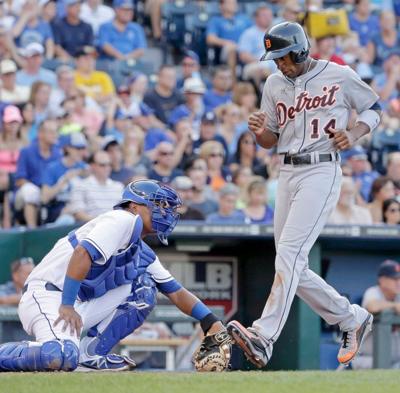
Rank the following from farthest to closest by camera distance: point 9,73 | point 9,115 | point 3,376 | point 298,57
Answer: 1. point 9,73
2. point 9,115
3. point 298,57
4. point 3,376

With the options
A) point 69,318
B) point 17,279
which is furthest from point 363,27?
point 69,318

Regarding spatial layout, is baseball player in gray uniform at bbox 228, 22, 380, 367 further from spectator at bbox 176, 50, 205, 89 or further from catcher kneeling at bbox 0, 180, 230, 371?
spectator at bbox 176, 50, 205, 89

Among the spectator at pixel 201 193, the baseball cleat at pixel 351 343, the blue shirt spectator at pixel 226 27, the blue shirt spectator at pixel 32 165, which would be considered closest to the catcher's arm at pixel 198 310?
the baseball cleat at pixel 351 343

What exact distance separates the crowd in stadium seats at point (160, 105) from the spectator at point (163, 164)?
0.6 inches

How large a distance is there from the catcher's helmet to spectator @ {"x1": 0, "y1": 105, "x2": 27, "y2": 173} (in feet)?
16.7

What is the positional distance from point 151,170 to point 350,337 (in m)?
4.98

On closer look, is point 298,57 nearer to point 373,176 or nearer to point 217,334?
point 217,334

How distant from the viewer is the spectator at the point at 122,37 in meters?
15.2

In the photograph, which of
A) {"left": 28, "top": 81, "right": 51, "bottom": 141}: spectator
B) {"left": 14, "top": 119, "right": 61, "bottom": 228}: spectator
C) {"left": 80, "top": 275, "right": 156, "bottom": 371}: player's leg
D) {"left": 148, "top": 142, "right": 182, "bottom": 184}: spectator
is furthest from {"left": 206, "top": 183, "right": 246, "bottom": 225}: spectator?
{"left": 80, "top": 275, "right": 156, "bottom": 371}: player's leg

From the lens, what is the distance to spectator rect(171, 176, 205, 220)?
36.2ft

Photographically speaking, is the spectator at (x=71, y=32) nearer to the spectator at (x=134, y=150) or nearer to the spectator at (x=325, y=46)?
the spectator at (x=134, y=150)

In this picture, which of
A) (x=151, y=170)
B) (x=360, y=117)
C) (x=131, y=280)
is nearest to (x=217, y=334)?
(x=131, y=280)

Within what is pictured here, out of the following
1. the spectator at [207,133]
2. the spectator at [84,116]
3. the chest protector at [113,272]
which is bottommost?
the chest protector at [113,272]

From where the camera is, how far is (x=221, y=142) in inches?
525
